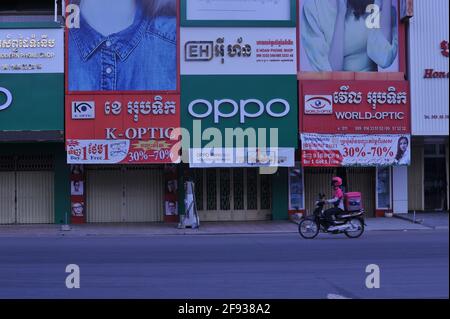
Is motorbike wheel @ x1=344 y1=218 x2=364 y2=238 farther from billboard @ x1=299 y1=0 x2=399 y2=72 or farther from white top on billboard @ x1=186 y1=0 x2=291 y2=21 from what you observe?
white top on billboard @ x1=186 y1=0 x2=291 y2=21

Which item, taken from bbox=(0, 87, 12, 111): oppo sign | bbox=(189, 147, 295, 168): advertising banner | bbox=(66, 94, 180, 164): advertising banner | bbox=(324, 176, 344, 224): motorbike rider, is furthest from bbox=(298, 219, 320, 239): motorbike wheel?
bbox=(0, 87, 12, 111): oppo sign


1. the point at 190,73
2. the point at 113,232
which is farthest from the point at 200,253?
the point at 190,73

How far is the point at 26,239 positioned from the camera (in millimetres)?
18922

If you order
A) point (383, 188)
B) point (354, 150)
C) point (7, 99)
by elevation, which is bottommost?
point (383, 188)

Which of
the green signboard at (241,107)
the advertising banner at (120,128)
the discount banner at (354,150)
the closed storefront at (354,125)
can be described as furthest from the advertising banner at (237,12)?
the discount banner at (354,150)

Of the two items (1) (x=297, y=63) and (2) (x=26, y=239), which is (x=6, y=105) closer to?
(2) (x=26, y=239)

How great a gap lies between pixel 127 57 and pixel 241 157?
5454mm

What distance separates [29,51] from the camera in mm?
22438

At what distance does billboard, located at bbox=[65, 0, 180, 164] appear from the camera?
22703 millimetres

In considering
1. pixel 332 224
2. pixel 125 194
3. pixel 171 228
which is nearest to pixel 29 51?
pixel 125 194

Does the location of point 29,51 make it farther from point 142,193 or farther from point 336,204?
point 336,204

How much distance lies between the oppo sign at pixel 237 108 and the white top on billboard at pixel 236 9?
3.02 metres

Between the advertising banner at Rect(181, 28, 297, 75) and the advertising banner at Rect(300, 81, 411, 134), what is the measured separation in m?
1.35

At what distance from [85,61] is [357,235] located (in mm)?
11364
